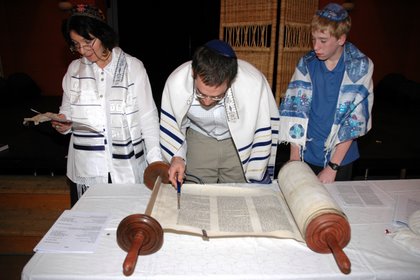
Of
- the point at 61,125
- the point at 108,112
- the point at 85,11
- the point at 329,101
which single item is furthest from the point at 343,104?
the point at 61,125

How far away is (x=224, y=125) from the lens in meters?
1.79

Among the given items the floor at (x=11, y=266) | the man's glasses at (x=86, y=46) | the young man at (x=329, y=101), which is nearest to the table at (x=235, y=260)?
the young man at (x=329, y=101)

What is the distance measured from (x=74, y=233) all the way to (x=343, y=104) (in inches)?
55.1

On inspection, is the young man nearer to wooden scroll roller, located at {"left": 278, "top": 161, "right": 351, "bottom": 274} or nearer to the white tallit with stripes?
wooden scroll roller, located at {"left": 278, "top": 161, "right": 351, "bottom": 274}

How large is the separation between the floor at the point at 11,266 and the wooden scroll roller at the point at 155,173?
1.59 m

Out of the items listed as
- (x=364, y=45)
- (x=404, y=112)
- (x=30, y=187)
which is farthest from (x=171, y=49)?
(x=30, y=187)

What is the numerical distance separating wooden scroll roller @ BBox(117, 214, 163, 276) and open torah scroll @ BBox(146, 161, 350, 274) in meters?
0.10

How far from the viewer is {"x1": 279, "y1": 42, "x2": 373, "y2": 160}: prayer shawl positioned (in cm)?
176

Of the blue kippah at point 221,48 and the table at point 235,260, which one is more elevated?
the blue kippah at point 221,48

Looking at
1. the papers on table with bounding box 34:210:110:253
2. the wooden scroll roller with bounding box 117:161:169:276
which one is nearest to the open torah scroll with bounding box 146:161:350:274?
the wooden scroll roller with bounding box 117:161:169:276

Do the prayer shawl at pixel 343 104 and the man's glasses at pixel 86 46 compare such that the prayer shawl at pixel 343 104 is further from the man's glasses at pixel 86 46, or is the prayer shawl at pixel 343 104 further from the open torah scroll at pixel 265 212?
the man's glasses at pixel 86 46

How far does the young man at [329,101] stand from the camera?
67.8 inches

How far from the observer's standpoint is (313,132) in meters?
1.94

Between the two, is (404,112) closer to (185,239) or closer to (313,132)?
(313,132)
